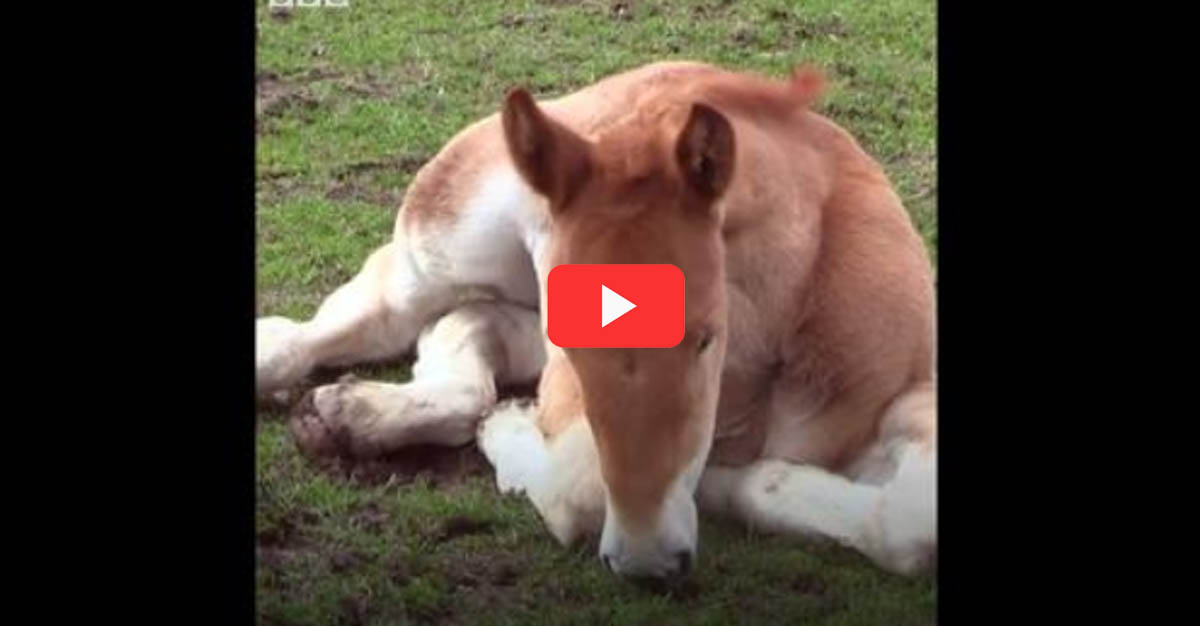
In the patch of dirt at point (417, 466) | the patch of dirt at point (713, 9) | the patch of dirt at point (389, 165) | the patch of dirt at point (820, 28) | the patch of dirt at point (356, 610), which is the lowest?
the patch of dirt at point (356, 610)

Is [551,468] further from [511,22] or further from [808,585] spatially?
[511,22]

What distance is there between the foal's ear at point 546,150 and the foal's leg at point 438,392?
0.30 metres

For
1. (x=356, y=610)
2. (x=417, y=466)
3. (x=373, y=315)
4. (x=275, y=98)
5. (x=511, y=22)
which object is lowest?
(x=356, y=610)

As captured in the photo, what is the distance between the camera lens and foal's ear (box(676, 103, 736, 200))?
2953 millimetres

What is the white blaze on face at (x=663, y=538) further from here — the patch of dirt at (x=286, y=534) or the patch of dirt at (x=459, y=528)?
the patch of dirt at (x=286, y=534)

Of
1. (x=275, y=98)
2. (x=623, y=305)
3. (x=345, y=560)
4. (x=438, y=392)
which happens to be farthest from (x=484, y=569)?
(x=275, y=98)

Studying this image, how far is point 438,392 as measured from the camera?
3.32 m

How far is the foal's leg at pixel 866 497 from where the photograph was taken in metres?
3.09

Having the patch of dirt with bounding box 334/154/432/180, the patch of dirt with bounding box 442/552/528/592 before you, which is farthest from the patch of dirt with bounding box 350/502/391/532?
the patch of dirt with bounding box 334/154/432/180

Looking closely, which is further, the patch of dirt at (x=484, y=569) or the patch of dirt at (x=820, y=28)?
the patch of dirt at (x=820, y=28)

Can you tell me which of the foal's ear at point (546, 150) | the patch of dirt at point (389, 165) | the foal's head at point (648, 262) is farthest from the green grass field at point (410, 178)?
the foal's ear at point (546, 150)

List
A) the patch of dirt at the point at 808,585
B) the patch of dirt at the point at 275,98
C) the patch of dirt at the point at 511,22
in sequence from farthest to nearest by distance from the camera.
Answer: the patch of dirt at the point at 511,22 < the patch of dirt at the point at 275,98 < the patch of dirt at the point at 808,585

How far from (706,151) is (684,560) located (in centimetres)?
49

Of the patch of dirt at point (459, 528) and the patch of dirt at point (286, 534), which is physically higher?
the patch of dirt at point (459, 528)
